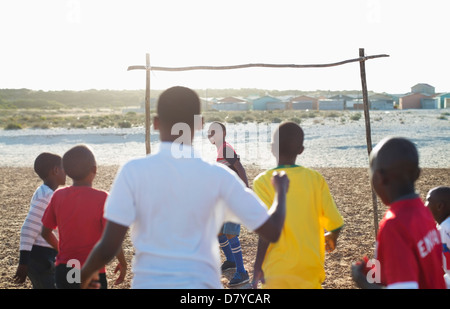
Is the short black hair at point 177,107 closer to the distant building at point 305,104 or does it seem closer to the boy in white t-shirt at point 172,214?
the boy in white t-shirt at point 172,214

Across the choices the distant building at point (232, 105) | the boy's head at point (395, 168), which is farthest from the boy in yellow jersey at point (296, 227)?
the distant building at point (232, 105)

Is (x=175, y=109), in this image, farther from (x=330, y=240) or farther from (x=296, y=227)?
(x=330, y=240)

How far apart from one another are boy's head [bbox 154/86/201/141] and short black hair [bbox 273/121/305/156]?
121cm

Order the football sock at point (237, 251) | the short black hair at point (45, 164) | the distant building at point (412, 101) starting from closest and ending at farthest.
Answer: the short black hair at point (45, 164), the football sock at point (237, 251), the distant building at point (412, 101)

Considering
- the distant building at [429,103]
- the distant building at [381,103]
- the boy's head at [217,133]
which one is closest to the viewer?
the boy's head at [217,133]

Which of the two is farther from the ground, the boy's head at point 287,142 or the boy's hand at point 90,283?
the boy's head at point 287,142

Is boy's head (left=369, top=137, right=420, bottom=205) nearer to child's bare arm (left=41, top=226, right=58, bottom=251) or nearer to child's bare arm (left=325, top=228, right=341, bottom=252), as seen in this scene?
child's bare arm (left=325, top=228, right=341, bottom=252)

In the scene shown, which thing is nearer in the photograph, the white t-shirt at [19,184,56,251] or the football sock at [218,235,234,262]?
the white t-shirt at [19,184,56,251]

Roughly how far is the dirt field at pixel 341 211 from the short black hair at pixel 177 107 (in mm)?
3929

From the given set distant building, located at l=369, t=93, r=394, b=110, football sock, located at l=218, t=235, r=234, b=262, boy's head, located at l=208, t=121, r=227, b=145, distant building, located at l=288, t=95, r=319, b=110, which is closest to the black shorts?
football sock, located at l=218, t=235, r=234, b=262

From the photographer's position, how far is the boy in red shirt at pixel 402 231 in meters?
2.13

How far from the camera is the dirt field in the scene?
633 cm

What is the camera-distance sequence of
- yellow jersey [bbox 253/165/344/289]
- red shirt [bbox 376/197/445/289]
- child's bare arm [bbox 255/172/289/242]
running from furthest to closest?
yellow jersey [bbox 253/165/344/289], child's bare arm [bbox 255/172/289/242], red shirt [bbox 376/197/445/289]

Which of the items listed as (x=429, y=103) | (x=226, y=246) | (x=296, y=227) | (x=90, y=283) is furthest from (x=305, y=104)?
(x=90, y=283)
